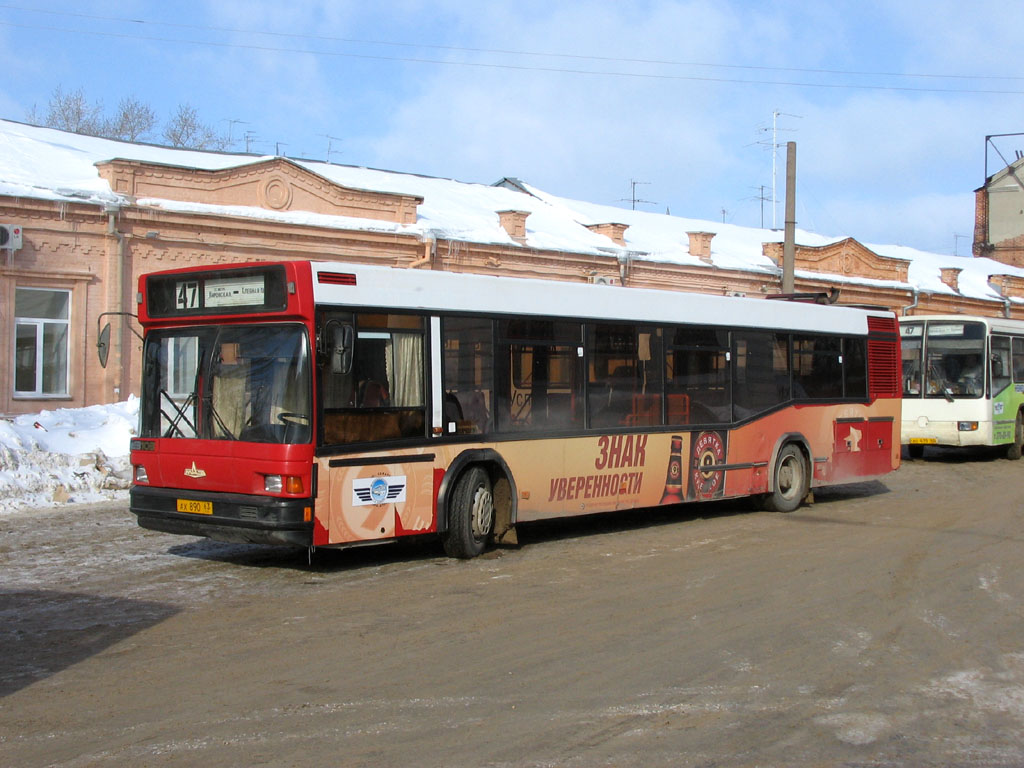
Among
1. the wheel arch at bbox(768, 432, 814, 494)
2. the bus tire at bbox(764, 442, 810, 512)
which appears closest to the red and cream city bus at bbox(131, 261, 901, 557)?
the wheel arch at bbox(768, 432, 814, 494)

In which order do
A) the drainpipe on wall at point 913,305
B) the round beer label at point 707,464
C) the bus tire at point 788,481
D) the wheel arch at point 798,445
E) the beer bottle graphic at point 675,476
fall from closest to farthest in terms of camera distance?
the beer bottle graphic at point 675,476 → the round beer label at point 707,464 → the wheel arch at point 798,445 → the bus tire at point 788,481 → the drainpipe on wall at point 913,305

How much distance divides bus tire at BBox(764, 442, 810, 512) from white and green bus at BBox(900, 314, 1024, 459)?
9.03 metres

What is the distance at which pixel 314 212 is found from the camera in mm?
25656

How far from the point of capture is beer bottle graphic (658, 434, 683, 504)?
503 inches

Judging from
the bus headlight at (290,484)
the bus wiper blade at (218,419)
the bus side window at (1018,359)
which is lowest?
the bus headlight at (290,484)

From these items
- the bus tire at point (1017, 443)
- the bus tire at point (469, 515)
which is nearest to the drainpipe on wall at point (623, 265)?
the bus tire at point (1017, 443)

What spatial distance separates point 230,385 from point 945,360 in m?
17.9

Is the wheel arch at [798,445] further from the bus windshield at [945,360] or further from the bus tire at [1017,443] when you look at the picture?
the bus tire at [1017,443]

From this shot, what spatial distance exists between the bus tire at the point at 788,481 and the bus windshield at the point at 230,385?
7.59 m

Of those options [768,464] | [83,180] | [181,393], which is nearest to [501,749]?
[181,393]

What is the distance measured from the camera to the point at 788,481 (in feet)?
48.6

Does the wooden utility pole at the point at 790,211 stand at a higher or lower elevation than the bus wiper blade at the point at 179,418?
higher

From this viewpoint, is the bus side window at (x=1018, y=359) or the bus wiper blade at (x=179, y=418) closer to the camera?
the bus wiper blade at (x=179, y=418)

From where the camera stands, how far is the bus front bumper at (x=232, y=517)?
8961 millimetres
